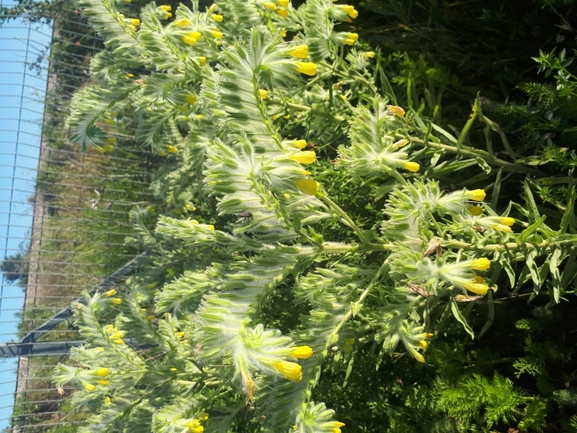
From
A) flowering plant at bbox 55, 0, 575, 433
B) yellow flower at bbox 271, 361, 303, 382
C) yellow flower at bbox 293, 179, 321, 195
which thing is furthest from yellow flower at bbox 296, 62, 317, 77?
yellow flower at bbox 271, 361, 303, 382

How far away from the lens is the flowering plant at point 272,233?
4.38ft

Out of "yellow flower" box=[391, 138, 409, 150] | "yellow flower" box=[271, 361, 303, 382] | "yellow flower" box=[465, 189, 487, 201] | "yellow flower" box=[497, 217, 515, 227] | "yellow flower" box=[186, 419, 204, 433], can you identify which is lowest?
"yellow flower" box=[186, 419, 204, 433]

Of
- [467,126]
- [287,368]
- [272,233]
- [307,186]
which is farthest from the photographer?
[467,126]

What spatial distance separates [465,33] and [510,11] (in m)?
0.26

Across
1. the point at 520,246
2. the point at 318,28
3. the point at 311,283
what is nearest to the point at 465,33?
the point at 318,28

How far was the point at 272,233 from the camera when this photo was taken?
1.58 metres

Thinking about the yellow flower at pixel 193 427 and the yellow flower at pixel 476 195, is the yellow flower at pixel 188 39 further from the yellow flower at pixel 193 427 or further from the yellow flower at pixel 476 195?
the yellow flower at pixel 193 427

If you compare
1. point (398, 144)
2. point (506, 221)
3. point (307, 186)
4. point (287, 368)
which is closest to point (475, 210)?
point (506, 221)

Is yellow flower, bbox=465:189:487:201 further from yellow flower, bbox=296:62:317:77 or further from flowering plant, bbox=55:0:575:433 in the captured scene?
yellow flower, bbox=296:62:317:77

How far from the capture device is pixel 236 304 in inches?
52.9

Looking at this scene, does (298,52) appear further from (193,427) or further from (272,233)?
(193,427)

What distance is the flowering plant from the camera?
4.38 ft

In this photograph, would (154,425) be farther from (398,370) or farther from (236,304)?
(398,370)

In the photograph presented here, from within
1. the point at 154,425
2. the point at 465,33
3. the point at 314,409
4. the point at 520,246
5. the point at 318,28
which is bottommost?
the point at 154,425
